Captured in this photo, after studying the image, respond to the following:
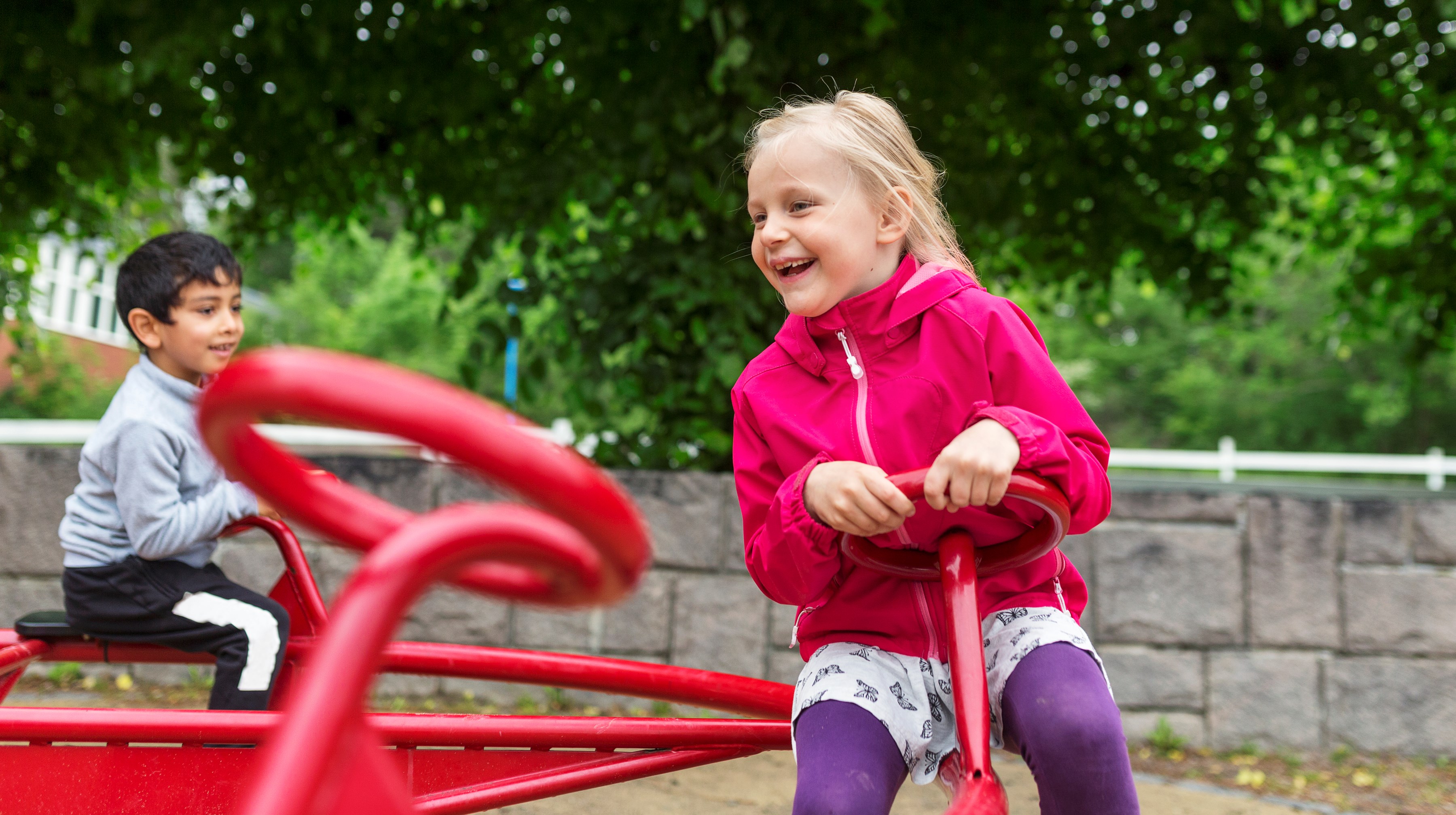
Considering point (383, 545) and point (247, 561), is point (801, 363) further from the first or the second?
point (247, 561)

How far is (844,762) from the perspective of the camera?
142 centimetres

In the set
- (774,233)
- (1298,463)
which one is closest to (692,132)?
(774,233)

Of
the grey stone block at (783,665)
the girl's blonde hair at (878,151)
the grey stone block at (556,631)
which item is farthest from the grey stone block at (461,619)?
the girl's blonde hair at (878,151)

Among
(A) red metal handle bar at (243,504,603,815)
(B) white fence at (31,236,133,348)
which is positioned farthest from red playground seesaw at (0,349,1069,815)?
(B) white fence at (31,236,133,348)

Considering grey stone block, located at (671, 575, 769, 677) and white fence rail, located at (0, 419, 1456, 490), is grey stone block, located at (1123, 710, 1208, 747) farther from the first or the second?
white fence rail, located at (0, 419, 1456, 490)

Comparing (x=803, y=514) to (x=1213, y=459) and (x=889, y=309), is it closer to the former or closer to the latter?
(x=889, y=309)

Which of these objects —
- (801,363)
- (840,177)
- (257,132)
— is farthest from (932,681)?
(257,132)

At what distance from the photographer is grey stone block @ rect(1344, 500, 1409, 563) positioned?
12.3 feet

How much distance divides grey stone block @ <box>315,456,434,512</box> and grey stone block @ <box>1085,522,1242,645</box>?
243 cm

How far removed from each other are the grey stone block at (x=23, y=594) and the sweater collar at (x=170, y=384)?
7.73ft

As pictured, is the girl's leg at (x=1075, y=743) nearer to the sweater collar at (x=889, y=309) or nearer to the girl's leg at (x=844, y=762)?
Result: the girl's leg at (x=844, y=762)

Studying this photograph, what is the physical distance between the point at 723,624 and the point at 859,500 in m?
2.57

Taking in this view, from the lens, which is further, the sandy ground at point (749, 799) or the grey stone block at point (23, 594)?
the grey stone block at point (23, 594)

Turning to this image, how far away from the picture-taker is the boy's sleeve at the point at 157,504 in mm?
2146
